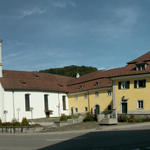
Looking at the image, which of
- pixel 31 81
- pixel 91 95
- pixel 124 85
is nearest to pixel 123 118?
pixel 124 85

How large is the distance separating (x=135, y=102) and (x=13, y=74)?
27.8m

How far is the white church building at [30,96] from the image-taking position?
153 feet

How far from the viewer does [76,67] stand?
114188 mm

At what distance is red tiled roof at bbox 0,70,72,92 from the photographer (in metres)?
48.4

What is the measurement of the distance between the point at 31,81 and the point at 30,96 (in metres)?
4.02

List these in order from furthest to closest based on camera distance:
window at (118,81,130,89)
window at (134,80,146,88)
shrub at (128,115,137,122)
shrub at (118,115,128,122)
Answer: window at (118,81,130,89) < window at (134,80,146,88) < shrub at (118,115,128,122) < shrub at (128,115,137,122)

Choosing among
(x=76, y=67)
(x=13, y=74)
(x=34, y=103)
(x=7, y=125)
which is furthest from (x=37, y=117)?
(x=76, y=67)

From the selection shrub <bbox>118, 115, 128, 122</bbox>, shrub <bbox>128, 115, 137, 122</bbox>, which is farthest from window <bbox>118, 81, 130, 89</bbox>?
shrub <bbox>128, 115, 137, 122</bbox>

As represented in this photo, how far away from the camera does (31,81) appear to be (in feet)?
175

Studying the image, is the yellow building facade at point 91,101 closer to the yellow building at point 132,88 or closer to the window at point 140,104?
the yellow building at point 132,88

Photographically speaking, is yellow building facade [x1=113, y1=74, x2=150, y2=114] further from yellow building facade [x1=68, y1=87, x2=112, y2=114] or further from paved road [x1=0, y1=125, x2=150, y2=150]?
paved road [x1=0, y1=125, x2=150, y2=150]

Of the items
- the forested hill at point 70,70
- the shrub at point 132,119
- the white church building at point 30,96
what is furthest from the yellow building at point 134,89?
the forested hill at point 70,70

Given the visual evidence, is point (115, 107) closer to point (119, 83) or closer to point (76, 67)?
point (119, 83)

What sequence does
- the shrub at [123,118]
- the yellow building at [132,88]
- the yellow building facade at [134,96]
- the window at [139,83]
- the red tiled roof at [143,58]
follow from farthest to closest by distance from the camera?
the red tiled roof at [143,58] < the window at [139,83] < the yellow building at [132,88] < the yellow building facade at [134,96] < the shrub at [123,118]
